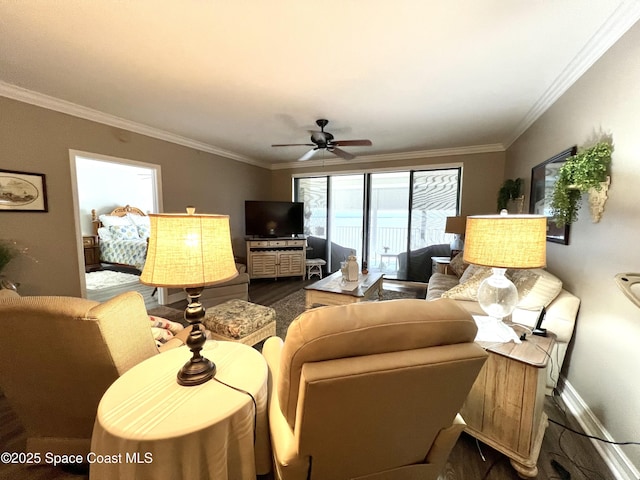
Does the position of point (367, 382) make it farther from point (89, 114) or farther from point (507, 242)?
point (89, 114)

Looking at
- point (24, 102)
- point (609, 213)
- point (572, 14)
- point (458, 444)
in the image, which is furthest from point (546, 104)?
point (24, 102)

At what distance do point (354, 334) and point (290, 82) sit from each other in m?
2.34

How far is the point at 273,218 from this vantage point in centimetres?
537

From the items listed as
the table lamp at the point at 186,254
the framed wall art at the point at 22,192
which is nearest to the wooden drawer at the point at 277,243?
the framed wall art at the point at 22,192

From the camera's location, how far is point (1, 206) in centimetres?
246

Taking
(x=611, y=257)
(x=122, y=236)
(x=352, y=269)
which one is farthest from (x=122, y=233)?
(x=611, y=257)

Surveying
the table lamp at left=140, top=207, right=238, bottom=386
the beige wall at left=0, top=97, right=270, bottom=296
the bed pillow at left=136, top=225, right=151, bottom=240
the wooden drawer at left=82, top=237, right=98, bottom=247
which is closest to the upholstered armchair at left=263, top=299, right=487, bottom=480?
the table lamp at left=140, top=207, right=238, bottom=386

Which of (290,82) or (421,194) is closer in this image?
(290,82)

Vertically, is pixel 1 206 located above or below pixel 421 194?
below

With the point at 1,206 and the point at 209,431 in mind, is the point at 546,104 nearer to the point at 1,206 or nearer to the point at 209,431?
the point at 209,431

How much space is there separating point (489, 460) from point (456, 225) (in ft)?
10.3

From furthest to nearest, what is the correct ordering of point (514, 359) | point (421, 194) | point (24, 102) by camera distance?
1. point (421, 194)
2. point (24, 102)
3. point (514, 359)

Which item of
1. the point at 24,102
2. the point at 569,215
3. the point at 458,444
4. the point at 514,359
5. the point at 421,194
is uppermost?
the point at 24,102

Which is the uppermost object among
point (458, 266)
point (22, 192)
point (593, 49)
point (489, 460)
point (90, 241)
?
point (593, 49)
